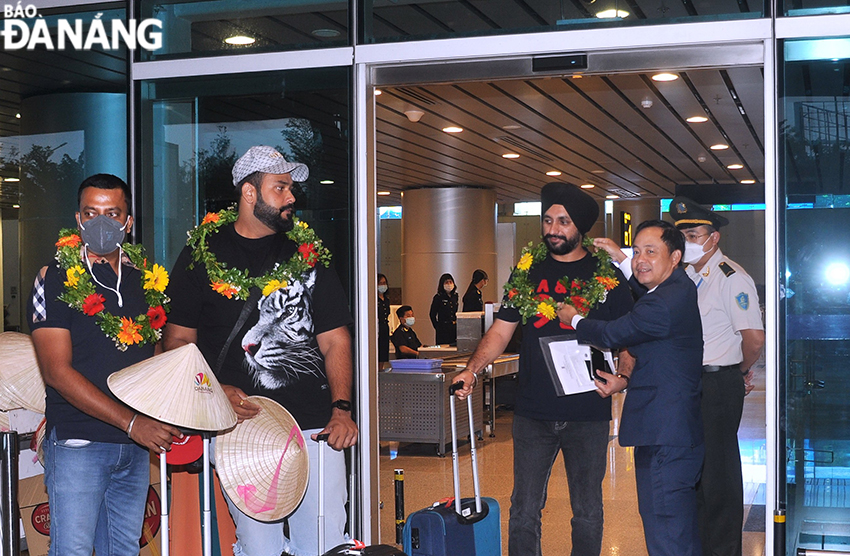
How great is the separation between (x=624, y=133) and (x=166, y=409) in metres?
9.03

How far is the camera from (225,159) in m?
4.54

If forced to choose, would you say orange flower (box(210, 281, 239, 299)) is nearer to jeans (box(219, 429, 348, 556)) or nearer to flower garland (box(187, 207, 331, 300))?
flower garland (box(187, 207, 331, 300))

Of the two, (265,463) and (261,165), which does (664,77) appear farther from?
(265,463)

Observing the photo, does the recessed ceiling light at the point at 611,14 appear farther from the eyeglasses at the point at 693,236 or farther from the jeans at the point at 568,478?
the jeans at the point at 568,478

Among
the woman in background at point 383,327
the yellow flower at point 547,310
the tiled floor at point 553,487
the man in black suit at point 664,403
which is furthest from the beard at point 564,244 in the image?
the woman in background at point 383,327

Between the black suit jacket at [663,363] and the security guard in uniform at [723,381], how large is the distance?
3.29ft

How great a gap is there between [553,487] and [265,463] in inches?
162

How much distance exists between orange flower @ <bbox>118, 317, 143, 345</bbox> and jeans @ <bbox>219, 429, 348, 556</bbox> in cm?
68

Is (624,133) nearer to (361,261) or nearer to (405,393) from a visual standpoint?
(405,393)

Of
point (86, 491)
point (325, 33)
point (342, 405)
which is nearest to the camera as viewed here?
point (86, 491)

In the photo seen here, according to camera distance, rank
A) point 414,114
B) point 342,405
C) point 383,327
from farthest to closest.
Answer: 1. point 414,114
2. point 383,327
3. point 342,405

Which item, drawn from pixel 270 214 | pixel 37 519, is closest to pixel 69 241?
pixel 270 214

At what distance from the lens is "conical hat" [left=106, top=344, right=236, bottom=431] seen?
2.64 metres

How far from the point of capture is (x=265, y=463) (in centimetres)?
303
